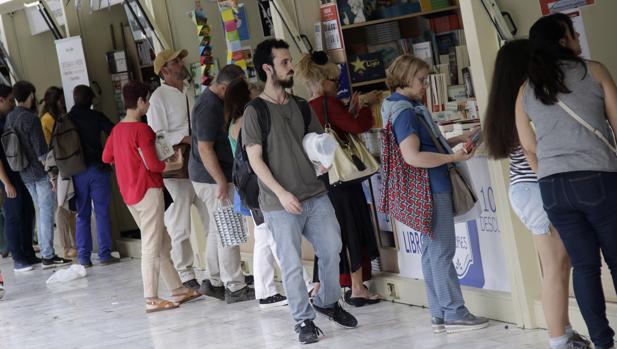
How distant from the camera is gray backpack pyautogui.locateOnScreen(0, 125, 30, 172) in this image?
9984 millimetres

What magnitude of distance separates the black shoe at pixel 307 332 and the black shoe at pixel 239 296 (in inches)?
64.4

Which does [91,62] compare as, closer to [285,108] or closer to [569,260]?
[285,108]

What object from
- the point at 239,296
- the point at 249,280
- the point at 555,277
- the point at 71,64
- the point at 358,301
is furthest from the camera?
the point at 71,64

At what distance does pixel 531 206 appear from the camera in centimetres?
451

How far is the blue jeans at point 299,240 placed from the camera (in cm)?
549

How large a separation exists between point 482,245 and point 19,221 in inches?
242

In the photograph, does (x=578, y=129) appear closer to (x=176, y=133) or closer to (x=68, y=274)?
(x=176, y=133)

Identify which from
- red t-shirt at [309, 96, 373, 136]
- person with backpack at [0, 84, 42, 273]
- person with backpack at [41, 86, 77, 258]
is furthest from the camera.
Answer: person with backpack at [0, 84, 42, 273]

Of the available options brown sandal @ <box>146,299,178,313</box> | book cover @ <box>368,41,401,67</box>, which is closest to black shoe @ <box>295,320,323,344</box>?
brown sandal @ <box>146,299,178,313</box>

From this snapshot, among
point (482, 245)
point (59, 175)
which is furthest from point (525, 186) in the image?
point (59, 175)

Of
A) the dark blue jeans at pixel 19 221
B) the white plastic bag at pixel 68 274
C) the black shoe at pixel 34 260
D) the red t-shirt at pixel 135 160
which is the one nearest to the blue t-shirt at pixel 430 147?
the red t-shirt at pixel 135 160

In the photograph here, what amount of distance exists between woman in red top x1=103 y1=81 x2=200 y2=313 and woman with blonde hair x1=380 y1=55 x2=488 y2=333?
2133mm

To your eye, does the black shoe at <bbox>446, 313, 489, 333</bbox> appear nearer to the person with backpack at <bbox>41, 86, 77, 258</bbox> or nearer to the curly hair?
the curly hair

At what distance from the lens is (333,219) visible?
5.57m
